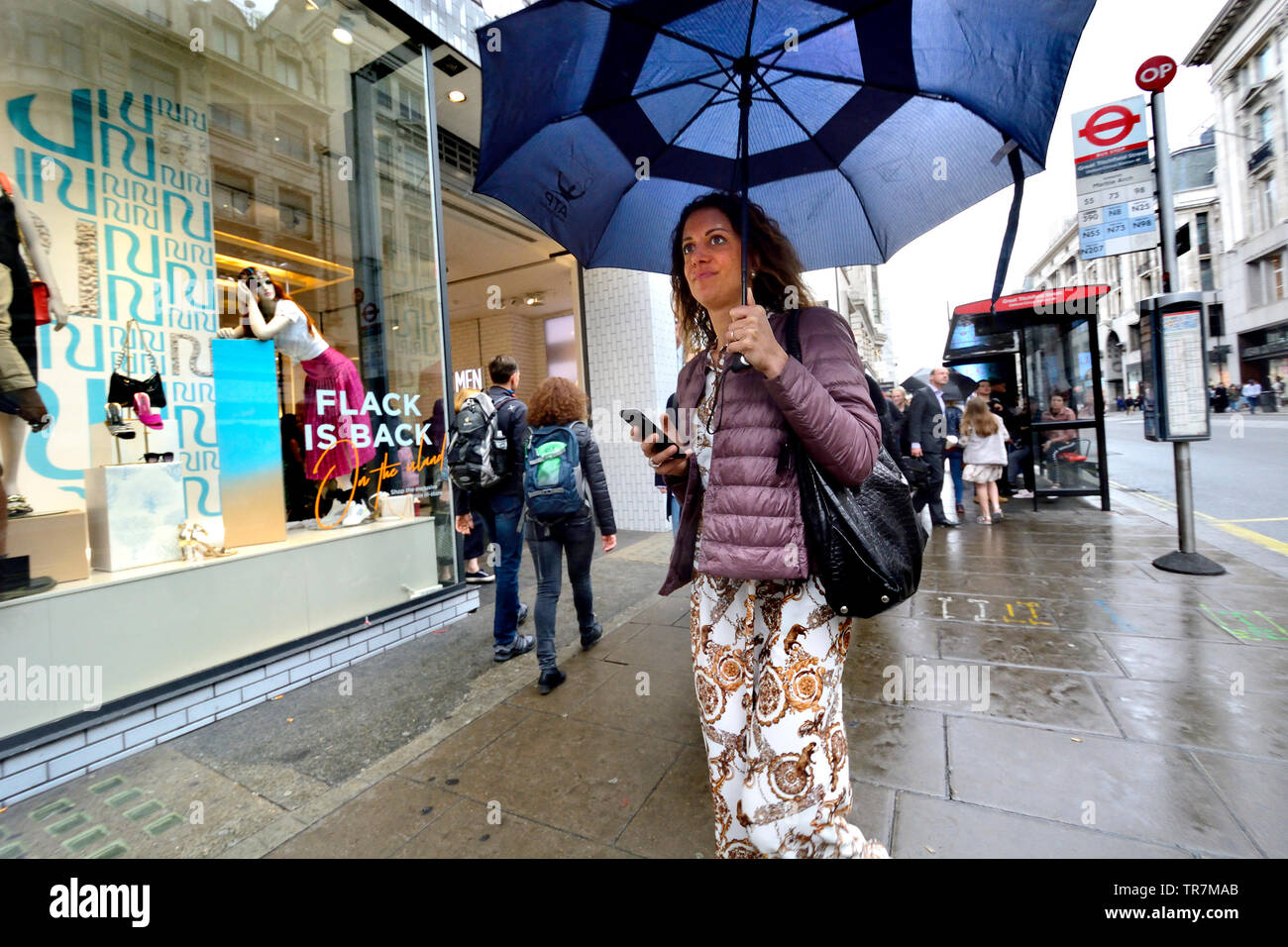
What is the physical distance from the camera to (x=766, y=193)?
7.41ft

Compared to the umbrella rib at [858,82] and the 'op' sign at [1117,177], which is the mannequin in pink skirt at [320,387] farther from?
the 'op' sign at [1117,177]

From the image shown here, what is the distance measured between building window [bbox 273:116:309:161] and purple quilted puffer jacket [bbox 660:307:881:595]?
517cm

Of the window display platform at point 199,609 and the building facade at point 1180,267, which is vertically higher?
the building facade at point 1180,267

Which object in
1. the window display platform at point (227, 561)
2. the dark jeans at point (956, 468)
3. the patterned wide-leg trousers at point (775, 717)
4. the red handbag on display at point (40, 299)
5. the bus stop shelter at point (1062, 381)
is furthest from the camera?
the dark jeans at point (956, 468)

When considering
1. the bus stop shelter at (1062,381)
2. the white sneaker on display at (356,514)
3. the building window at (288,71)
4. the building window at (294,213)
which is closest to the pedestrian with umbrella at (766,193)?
the white sneaker on display at (356,514)

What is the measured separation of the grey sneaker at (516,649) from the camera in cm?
388

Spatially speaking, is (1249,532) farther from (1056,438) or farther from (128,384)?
(128,384)

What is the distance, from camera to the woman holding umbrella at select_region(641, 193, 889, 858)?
52.2 inches

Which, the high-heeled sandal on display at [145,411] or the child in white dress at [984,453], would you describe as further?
the child in white dress at [984,453]

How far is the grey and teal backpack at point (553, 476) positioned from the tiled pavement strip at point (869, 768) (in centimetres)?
108

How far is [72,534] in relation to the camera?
2.92 m

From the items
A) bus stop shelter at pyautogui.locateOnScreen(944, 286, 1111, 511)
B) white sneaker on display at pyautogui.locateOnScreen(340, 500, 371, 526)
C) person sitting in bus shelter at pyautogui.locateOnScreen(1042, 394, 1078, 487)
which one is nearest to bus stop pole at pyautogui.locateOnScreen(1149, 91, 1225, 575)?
bus stop shelter at pyautogui.locateOnScreen(944, 286, 1111, 511)
